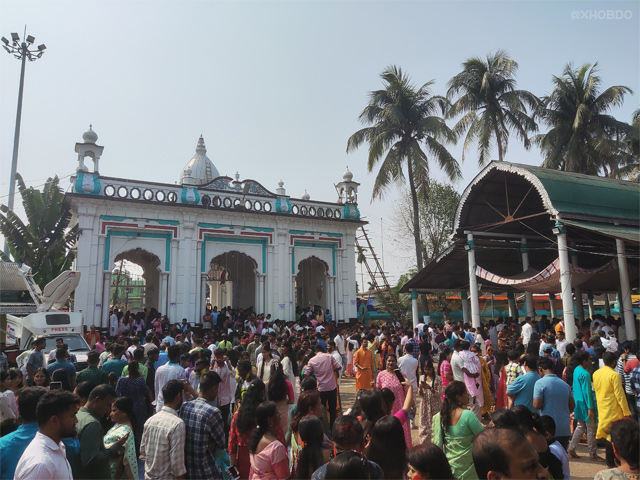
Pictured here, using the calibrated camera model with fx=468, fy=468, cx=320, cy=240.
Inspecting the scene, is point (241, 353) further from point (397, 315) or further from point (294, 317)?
point (397, 315)

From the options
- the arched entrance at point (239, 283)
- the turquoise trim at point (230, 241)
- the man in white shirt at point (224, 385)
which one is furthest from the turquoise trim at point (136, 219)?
the man in white shirt at point (224, 385)

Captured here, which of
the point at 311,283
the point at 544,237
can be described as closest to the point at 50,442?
the point at 544,237

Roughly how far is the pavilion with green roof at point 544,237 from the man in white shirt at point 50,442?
11.0 m

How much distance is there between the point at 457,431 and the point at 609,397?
3.23 meters

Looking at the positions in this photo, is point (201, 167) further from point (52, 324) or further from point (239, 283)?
point (52, 324)

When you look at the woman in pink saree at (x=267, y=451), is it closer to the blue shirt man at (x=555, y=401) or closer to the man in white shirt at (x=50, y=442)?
the man in white shirt at (x=50, y=442)

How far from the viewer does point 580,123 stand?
2298 cm

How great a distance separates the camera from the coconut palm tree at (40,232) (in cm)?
1780

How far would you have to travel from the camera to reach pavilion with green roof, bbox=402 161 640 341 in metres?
12.8

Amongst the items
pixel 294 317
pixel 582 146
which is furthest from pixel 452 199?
pixel 294 317

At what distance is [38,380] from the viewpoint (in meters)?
6.37

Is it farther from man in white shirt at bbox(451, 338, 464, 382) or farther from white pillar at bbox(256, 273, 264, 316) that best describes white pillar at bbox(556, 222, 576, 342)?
white pillar at bbox(256, 273, 264, 316)

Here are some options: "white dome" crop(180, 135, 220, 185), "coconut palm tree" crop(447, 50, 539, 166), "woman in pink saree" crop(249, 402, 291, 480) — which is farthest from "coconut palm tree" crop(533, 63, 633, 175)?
"woman in pink saree" crop(249, 402, 291, 480)

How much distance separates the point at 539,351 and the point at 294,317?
44.4ft
